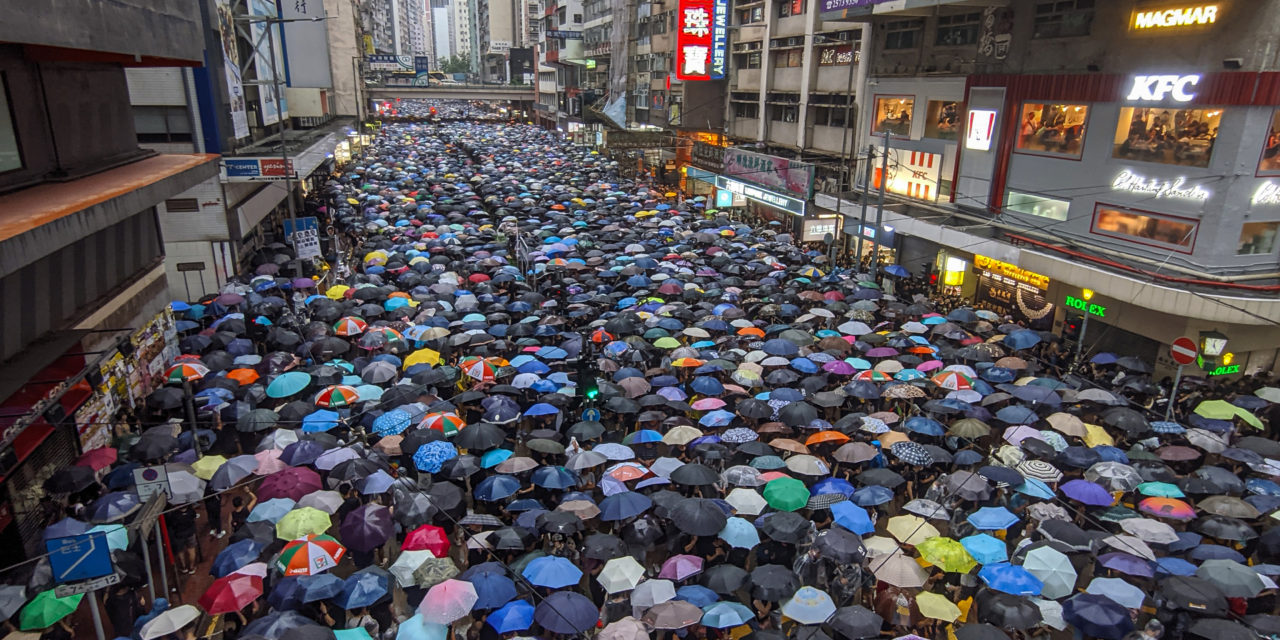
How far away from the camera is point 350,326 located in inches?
667

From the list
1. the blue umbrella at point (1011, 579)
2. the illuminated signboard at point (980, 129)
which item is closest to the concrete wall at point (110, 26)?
the blue umbrella at point (1011, 579)

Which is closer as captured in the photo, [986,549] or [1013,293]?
[986,549]

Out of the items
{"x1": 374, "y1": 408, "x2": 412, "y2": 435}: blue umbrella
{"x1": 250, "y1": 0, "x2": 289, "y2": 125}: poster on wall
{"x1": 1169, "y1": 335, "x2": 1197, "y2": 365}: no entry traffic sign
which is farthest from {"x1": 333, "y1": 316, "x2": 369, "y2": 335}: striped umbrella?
{"x1": 1169, "y1": 335, "x2": 1197, "y2": 365}: no entry traffic sign

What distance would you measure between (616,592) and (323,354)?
9.53 metres

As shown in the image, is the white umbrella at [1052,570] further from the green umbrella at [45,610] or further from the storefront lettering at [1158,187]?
the storefront lettering at [1158,187]

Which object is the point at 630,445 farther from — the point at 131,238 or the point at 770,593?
the point at 131,238

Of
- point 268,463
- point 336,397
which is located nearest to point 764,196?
point 336,397

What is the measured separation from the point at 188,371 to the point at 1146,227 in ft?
68.6

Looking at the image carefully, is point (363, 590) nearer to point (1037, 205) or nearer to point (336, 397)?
point (336, 397)

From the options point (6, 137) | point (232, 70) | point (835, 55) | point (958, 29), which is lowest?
point (6, 137)

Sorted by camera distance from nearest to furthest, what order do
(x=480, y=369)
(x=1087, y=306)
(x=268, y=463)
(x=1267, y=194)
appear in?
1. (x=268, y=463)
2. (x=480, y=369)
3. (x=1267, y=194)
4. (x=1087, y=306)

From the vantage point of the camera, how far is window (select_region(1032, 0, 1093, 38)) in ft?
63.3

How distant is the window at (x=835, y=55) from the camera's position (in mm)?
30047

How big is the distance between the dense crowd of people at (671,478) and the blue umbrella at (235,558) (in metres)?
0.04
